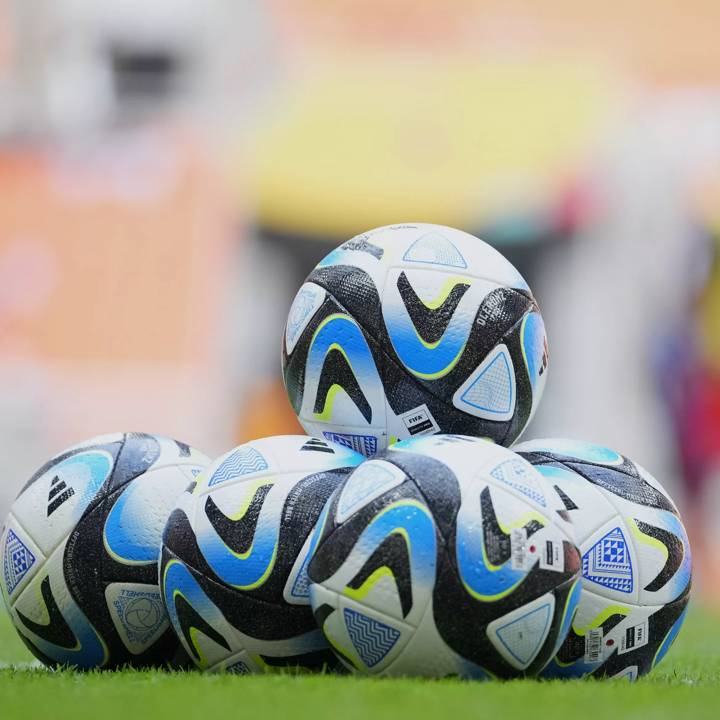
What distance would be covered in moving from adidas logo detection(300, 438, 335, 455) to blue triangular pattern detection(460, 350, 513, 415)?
1.92ft

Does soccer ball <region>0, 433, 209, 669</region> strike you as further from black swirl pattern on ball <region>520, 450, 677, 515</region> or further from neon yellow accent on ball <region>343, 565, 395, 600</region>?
black swirl pattern on ball <region>520, 450, 677, 515</region>

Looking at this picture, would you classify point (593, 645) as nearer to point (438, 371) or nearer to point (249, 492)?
point (438, 371)

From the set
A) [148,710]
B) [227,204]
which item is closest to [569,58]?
[227,204]

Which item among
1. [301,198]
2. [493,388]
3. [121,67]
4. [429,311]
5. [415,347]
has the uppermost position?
[121,67]

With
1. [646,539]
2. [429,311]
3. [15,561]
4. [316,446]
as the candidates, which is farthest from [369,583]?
[15,561]

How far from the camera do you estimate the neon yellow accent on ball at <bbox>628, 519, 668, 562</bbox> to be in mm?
5137

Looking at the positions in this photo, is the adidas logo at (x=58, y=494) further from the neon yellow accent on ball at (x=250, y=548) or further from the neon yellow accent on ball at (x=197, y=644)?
the neon yellow accent on ball at (x=250, y=548)

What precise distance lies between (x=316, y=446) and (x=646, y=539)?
1406mm

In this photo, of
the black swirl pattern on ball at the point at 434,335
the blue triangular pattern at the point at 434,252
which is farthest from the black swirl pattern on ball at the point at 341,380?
the blue triangular pattern at the point at 434,252

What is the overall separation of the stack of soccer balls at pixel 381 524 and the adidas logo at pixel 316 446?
0.01 m

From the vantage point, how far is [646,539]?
5.16m

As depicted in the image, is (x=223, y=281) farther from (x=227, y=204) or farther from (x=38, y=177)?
(x=38, y=177)

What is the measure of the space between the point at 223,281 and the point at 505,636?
14.6m

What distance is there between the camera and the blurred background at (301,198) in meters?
18.0
